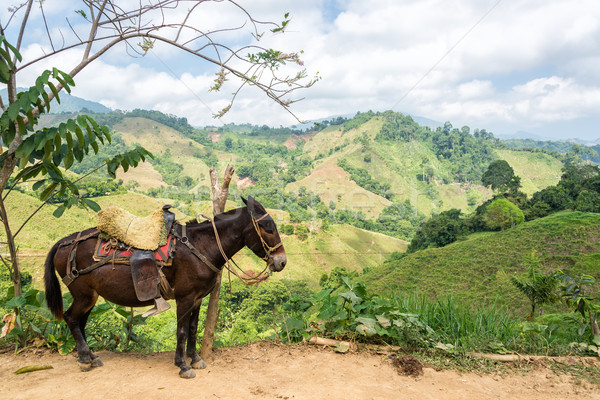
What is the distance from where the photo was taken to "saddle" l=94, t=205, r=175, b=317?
3.65 meters

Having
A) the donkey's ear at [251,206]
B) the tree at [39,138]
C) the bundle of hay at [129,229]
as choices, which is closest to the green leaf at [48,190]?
the tree at [39,138]

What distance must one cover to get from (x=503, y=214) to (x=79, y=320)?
5933 centimetres

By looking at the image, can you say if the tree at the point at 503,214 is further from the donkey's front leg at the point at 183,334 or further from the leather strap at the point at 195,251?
the donkey's front leg at the point at 183,334

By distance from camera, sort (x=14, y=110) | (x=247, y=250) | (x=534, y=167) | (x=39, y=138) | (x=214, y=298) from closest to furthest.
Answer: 1. (x=14, y=110)
2. (x=39, y=138)
3. (x=214, y=298)
4. (x=247, y=250)
5. (x=534, y=167)

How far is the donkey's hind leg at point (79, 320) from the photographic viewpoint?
12.5 feet

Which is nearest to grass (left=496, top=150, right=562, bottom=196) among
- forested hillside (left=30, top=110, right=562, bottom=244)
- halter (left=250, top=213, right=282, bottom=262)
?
forested hillside (left=30, top=110, right=562, bottom=244)

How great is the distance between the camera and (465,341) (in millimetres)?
4523

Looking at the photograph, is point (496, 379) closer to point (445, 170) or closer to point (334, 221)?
point (334, 221)

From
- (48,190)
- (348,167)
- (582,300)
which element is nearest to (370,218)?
(348,167)

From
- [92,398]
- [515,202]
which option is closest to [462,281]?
[515,202]

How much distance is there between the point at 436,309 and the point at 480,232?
61316 millimetres

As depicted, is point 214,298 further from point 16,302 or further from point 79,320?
point 16,302

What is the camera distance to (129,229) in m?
3.79

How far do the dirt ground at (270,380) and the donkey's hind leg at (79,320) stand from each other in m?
0.11
